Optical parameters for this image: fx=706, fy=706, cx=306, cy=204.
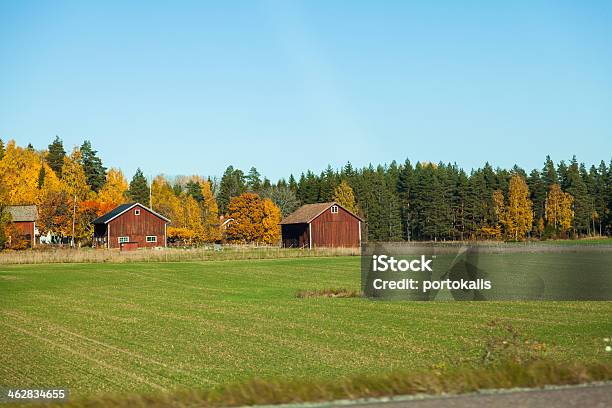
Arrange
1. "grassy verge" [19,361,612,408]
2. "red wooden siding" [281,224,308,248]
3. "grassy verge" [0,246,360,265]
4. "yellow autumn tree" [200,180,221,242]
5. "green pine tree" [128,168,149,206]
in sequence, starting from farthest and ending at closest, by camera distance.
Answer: "green pine tree" [128,168,149,206]
"yellow autumn tree" [200,180,221,242]
"red wooden siding" [281,224,308,248]
"grassy verge" [0,246,360,265]
"grassy verge" [19,361,612,408]

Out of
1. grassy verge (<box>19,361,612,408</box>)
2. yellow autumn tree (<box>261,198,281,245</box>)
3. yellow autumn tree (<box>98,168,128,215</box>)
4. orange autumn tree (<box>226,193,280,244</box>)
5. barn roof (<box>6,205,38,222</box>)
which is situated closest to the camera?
grassy verge (<box>19,361,612,408</box>)

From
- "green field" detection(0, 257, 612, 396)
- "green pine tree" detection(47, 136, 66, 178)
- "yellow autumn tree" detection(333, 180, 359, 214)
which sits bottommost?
"green field" detection(0, 257, 612, 396)

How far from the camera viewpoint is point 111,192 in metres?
117

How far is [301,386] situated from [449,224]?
12680 cm

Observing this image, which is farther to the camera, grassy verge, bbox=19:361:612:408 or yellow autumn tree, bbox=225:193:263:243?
yellow autumn tree, bbox=225:193:263:243

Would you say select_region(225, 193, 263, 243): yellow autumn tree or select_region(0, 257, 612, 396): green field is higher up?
select_region(225, 193, 263, 243): yellow autumn tree

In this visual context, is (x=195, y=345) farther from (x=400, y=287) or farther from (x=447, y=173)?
(x=447, y=173)

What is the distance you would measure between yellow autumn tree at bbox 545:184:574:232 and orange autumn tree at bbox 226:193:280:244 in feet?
168

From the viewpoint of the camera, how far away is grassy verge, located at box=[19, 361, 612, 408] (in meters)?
5.59

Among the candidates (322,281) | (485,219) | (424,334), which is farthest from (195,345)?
(485,219)

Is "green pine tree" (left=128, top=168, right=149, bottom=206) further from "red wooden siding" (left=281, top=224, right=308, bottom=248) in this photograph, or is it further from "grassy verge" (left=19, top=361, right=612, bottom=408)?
"grassy verge" (left=19, top=361, right=612, bottom=408)

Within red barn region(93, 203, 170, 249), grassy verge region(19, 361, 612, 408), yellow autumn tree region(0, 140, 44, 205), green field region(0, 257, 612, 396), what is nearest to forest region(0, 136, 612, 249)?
yellow autumn tree region(0, 140, 44, 205)

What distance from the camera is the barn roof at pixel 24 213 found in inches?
3890

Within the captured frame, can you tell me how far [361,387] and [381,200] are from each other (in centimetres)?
13029
